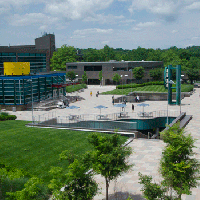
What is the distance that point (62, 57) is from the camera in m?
116

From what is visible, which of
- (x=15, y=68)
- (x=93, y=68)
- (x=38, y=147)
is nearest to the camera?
(x=38, y=147)

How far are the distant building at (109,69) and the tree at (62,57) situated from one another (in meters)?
14.3

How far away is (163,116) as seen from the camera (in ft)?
121

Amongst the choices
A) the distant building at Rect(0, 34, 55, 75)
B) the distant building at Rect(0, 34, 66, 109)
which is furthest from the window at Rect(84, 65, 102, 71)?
the distant building at Rect(0, 34, 66, 109)

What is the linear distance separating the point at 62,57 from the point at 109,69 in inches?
1095

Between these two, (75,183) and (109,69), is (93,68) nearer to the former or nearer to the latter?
(109,69)

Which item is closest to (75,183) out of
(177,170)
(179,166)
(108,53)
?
(177,170)

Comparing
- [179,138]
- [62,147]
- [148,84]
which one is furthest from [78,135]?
[148,84]

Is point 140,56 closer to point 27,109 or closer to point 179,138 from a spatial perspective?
point 27,109

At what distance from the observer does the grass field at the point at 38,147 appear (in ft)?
64.7

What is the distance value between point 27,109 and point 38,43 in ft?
214

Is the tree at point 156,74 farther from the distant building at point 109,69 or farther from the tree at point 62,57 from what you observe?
the tree at point 62,57

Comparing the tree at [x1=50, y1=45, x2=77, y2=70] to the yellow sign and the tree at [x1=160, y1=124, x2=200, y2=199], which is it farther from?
the tree at [x1=160, y1=124, x2=200, y2=199]

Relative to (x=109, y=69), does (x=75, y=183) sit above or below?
below
